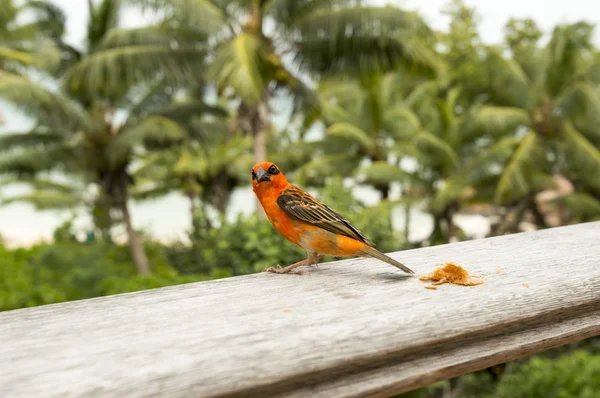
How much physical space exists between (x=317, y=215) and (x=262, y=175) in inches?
8.0

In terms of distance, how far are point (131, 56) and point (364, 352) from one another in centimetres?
1150

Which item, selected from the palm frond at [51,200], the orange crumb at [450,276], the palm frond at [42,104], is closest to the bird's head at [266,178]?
the orange crumb at [450,276]

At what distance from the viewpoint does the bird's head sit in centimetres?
161

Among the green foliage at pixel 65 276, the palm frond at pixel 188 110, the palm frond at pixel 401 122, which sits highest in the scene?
the palm frond at pixel 188 110

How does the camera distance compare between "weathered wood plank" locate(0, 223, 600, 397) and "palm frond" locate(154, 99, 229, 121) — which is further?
"palm frond" locate(154, 99, 229, 121)

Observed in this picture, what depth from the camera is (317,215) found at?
1.54 meters

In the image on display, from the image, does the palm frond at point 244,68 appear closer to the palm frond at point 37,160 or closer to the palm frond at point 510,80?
the palm frond at point 37,160

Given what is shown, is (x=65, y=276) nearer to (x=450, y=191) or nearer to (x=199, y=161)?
(x=199, y=161)

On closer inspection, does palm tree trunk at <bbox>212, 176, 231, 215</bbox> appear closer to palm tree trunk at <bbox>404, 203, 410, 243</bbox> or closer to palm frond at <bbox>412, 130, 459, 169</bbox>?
palm tree trunk at <bbox>404, 203, 410, 243</bbox>

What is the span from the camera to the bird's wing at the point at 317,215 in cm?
153

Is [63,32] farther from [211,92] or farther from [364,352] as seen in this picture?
[364,352]

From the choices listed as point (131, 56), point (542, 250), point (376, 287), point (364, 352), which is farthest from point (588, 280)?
point (131, 56)

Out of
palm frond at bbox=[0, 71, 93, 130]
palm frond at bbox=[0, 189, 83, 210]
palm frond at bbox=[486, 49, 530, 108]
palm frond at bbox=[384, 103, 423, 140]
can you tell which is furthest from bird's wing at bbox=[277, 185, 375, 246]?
palm frond at bbox=[0, 189, 83, 210]

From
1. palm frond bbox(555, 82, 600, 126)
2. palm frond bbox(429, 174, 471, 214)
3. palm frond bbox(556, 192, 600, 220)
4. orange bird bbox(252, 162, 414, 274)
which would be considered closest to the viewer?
orange bird bbox(252, 162, 414, 274)
